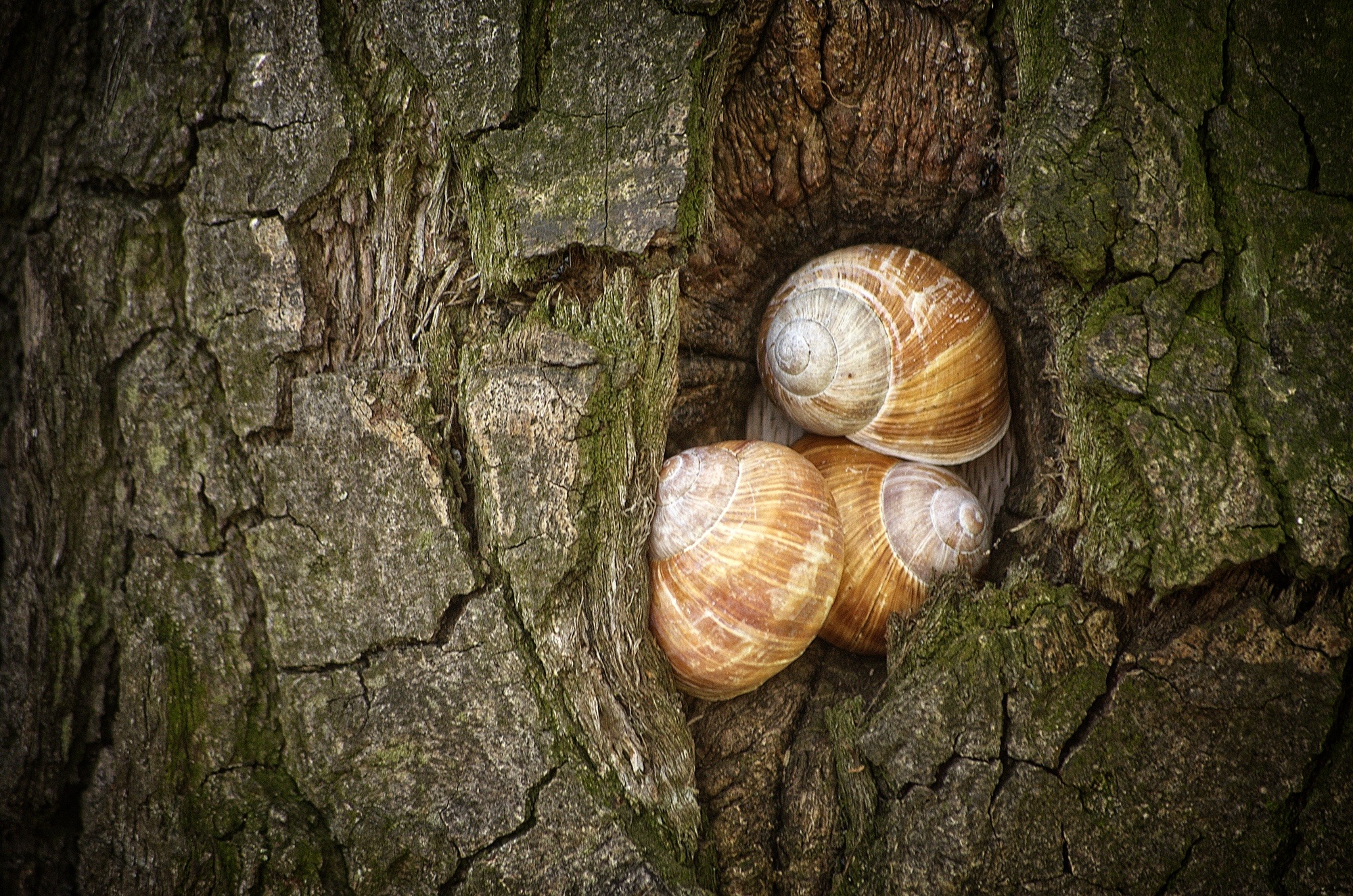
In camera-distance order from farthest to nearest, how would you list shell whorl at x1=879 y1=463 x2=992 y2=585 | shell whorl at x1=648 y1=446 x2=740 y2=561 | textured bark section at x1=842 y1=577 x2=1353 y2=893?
shell whorl at x1=879 y1=463 x2=992 y2=585 < shell whorl at x1=648 y1=446 x2=740 y2=561 < textured bark section at x1=842 y1=577 x2=1353 y2=893

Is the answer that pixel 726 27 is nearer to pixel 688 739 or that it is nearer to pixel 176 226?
pixel 176 226

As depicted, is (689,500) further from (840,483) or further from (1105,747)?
(1105,747)

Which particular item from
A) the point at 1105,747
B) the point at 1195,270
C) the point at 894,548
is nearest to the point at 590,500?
the point at 894,548

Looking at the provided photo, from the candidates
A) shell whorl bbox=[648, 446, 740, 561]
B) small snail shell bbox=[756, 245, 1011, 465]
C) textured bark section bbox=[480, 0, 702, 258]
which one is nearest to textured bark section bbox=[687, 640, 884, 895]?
shell whorl bbox=[648, 446, 740, 561]

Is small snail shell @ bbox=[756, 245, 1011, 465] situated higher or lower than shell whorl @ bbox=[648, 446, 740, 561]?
higher

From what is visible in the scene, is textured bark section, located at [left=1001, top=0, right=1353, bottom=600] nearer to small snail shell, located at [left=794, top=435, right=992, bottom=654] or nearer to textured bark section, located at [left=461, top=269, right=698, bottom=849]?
small snail shell, located at [left=794, top=435, right=992, bottom=654]

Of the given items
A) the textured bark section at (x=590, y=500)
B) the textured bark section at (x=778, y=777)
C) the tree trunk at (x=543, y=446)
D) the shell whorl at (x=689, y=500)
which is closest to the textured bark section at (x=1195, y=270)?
the tree trunk at (x=543, y=446)

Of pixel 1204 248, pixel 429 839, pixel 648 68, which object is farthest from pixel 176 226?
pixel 1204 248
